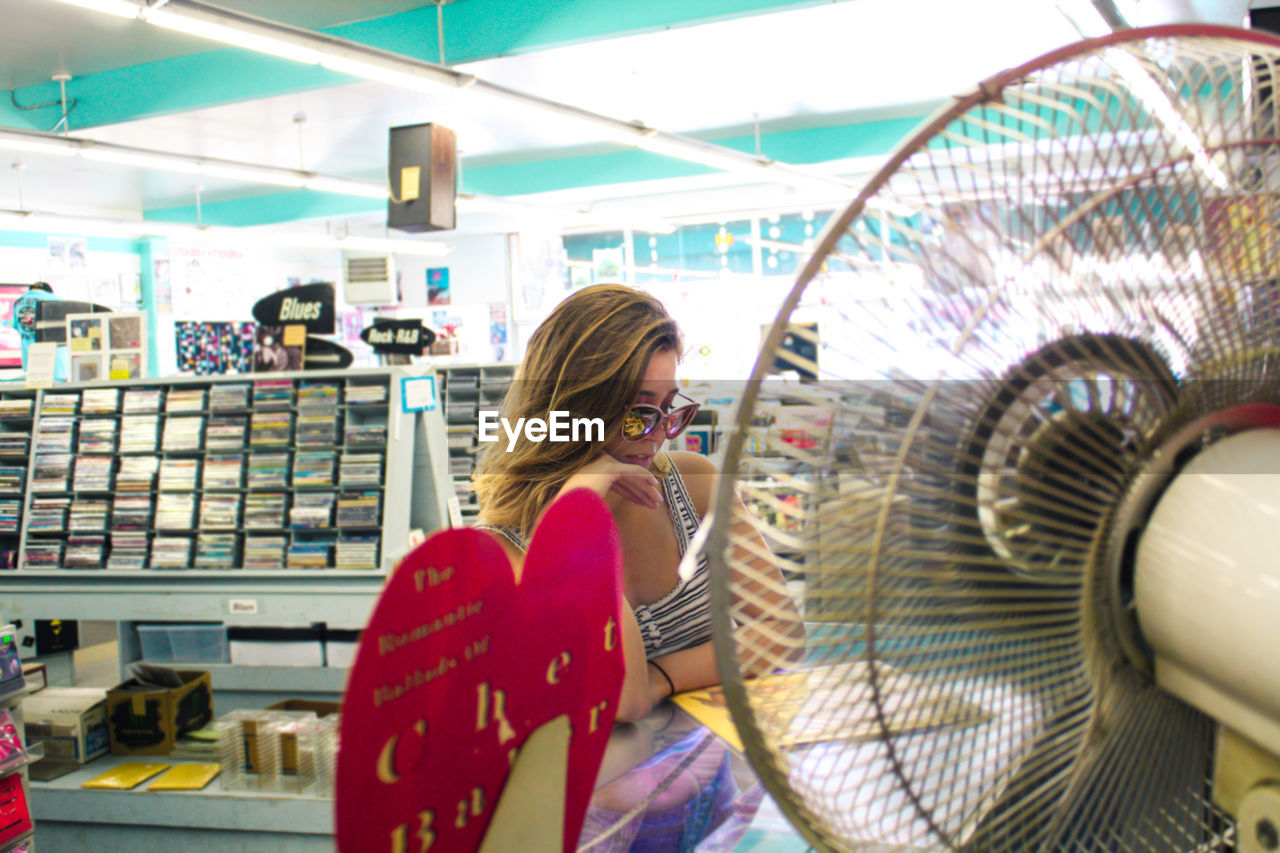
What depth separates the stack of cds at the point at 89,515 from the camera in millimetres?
4246

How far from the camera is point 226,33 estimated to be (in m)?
4.38

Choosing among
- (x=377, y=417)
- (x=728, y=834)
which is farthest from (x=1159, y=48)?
(x=377, y=417)

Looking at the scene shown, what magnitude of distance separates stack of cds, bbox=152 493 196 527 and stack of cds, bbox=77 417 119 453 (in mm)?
407

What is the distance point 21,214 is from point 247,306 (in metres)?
5.58

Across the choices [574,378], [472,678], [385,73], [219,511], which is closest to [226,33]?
[385,73]

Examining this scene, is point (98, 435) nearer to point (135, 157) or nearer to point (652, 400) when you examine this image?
point (135, 157)

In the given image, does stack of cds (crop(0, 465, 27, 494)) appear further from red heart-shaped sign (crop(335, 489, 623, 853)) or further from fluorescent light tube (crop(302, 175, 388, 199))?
red heart-shaped sign (crop(335, 489, 623, 853))

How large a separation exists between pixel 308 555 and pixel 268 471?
0.44 metres

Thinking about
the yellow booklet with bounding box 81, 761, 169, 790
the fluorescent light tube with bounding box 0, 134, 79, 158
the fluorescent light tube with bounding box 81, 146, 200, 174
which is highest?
the fluorescent light tube with bounding box 81, 146, 200, 174

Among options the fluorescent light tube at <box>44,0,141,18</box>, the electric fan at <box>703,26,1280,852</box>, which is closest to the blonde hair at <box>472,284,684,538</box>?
the electric fan at <box>703,26,1280,852</box>

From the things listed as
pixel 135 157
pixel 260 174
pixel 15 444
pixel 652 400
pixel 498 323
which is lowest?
pixel 15 444

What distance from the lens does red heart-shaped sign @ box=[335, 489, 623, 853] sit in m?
0.33

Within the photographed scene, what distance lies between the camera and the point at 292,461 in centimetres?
409

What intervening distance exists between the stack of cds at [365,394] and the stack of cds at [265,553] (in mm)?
731
